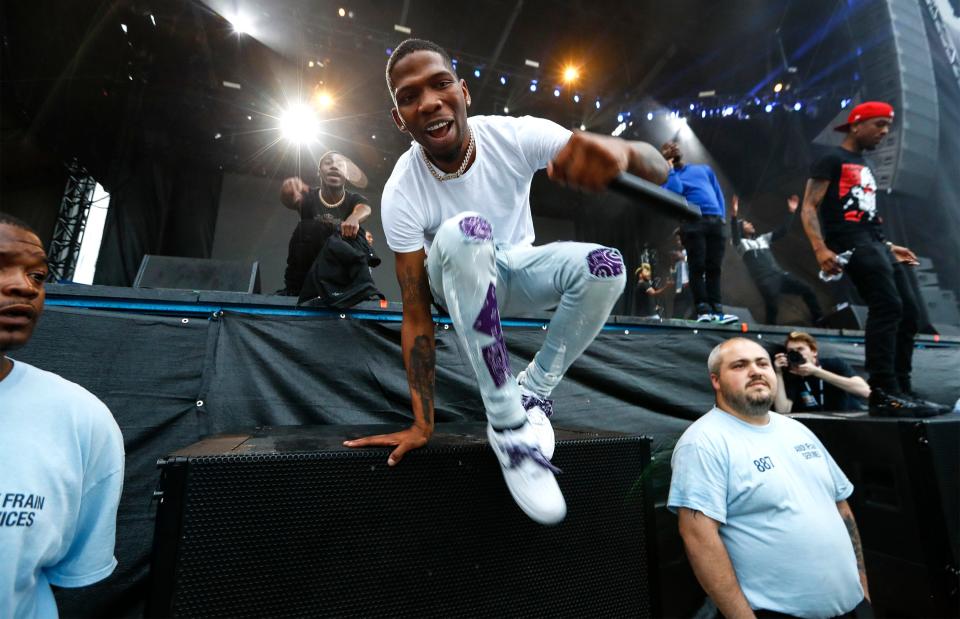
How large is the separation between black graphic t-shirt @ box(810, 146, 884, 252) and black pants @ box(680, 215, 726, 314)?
0.92 metres

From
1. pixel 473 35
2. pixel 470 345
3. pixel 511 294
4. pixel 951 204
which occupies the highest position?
pixel 473 35

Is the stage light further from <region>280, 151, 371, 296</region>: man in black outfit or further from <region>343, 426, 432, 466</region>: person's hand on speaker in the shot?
<region>343, 426, 432, 466</region>: person's hand on speaker

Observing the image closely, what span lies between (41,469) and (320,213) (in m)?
2.66

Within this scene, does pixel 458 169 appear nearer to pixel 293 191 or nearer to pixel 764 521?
pixel 764 521

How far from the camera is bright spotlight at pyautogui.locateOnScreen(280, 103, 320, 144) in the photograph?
7.91m

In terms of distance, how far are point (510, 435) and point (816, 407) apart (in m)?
3.42

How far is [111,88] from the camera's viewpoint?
665 centimetres

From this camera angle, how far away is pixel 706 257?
383cm

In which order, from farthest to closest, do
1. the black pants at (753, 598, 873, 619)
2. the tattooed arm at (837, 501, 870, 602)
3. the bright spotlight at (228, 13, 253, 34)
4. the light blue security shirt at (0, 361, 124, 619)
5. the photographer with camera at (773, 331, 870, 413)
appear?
the bright spotlight at (228, 13, 253, 34) → the photographer with camera at (773, 331, 870, 413) → the tattooed arm at (837, 501, 870, 602) → the black pants at (753, 598, 873, 619) → the light blue security shirt at (0, 361, 124, 619)

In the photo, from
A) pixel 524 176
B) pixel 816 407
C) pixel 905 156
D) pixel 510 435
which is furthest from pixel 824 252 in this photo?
pixel 905 156

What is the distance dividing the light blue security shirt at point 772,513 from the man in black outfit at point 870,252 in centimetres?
104

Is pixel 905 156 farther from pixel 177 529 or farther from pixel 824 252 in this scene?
pixel 177 529

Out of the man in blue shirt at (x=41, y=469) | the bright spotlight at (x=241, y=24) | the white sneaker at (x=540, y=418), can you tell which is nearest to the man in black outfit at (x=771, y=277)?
the white sneaker at (x=540, y=418)

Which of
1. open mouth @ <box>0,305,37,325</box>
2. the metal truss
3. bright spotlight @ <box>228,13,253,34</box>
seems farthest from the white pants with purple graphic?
the metal truss
